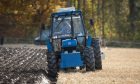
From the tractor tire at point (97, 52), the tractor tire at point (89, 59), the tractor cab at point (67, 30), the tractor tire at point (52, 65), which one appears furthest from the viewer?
the tractor tire at point (97, 52)

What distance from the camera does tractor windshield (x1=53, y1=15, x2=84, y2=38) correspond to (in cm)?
2250

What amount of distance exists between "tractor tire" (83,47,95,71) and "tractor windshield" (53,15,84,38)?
1.49 meters

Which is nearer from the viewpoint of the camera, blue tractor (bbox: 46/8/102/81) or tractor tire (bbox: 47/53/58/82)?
tractor tire (bbox: 47/53/58/82)

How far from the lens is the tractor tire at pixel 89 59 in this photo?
829 inches

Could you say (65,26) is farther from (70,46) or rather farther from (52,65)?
(52,65)

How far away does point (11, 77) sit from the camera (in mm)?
Answer: 18141

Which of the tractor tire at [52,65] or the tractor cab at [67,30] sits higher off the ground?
the tractor cab at [67,30]

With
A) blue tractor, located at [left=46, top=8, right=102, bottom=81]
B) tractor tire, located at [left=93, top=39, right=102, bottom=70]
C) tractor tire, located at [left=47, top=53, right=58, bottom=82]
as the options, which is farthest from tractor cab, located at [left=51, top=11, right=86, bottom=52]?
tractor tire, located at [left=47, top=53, right=58, bottom=82]

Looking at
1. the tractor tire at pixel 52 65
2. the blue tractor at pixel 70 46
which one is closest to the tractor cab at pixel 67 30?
Answer: the blue tractor at pixel 70 46

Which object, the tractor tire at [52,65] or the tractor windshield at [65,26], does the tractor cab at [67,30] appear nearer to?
the tractor windshield at [65,26]

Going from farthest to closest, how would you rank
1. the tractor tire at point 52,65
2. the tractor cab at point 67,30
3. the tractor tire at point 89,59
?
the tractor cab at point 67,30
the tractor tire at point 89,59
the tractor tire at point 52,65

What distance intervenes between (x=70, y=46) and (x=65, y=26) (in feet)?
4.46

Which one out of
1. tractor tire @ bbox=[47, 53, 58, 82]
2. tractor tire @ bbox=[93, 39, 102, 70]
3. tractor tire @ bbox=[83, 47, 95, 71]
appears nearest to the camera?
tractor tire @ bbox=[47, 53, 58, 82]

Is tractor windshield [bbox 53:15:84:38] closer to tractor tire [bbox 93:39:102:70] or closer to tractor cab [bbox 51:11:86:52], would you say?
tractor cab [bbox 51:11:86:52]
